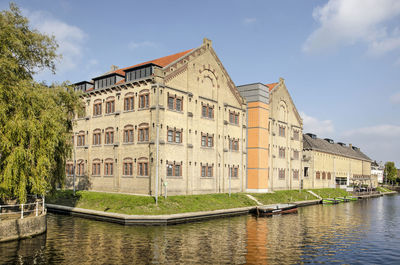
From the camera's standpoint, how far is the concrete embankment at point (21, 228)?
2388 cm

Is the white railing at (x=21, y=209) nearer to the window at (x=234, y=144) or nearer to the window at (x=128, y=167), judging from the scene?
the window at (x=128, y=167)

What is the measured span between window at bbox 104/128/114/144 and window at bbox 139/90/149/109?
22.2 feet

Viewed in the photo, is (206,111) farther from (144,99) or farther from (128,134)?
(128,134)

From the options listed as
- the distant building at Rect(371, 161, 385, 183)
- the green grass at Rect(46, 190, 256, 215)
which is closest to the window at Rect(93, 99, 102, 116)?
the green grass at Rect(46, 190, 256, 215)

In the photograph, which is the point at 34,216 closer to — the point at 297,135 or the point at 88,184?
the point at 88,184

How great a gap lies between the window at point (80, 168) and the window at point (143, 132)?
13.4m

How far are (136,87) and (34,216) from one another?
22682mm

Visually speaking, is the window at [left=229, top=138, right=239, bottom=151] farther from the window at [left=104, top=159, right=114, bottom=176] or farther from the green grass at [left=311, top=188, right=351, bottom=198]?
the green grass at [left=311, top=188, right=351, bottom=198]

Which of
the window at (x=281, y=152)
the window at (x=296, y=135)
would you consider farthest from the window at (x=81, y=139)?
the window at (x=296, y=135)

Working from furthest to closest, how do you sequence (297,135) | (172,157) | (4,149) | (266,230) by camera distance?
(297,135) < (172,157) < (266,230) < (4,149)

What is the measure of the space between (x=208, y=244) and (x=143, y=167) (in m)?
19.3

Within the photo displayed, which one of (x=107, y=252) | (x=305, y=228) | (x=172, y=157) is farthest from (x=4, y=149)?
(x=305, y=228)

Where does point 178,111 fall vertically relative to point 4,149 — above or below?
above

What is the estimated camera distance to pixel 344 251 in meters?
25.2
